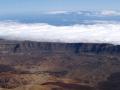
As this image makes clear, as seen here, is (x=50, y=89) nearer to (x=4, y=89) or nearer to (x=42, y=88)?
(x=42, y=88)

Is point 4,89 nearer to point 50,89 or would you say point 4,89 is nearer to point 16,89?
point 16,89

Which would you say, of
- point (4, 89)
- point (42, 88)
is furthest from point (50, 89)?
point (4, 89)

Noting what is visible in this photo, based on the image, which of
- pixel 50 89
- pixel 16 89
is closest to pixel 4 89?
pixel 16 89
